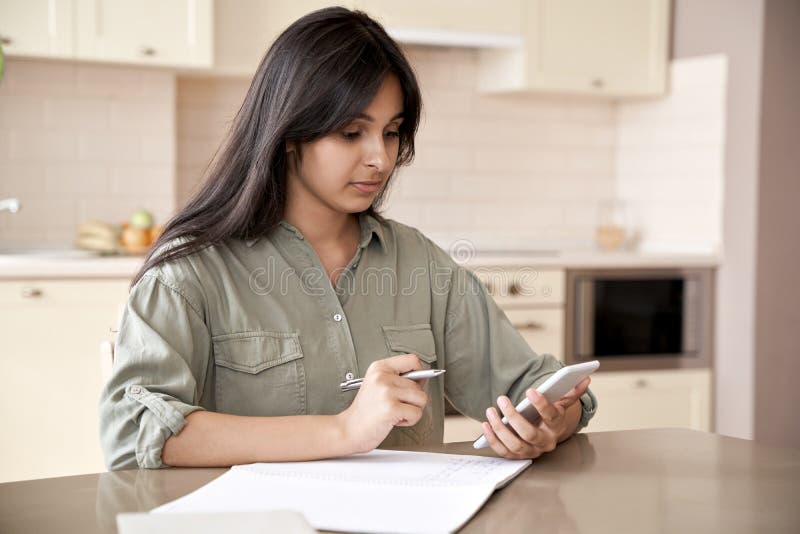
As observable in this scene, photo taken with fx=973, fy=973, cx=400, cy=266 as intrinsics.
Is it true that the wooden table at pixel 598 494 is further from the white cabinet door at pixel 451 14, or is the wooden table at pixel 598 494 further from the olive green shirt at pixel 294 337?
the white cabinet door at pixel 451 14

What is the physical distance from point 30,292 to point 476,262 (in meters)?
1.50

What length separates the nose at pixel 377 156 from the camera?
155 cm

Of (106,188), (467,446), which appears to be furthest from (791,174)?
(467,446)

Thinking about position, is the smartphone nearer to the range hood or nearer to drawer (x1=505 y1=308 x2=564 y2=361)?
drawer (x1=505 y1=308 x2=564 y2=361)

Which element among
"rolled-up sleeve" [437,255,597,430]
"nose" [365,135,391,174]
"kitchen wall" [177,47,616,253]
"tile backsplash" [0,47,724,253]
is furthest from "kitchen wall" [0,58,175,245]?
"nose" [365,135,391,174]

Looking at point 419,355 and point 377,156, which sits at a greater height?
point 377,156

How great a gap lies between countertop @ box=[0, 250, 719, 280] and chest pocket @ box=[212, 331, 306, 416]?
159 cm

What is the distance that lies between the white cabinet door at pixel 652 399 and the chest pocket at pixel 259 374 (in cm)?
233

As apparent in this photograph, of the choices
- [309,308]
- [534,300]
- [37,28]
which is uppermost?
[37,28]

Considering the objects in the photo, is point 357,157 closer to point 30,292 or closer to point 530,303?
point 30,292

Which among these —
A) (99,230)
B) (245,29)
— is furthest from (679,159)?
(99,230)

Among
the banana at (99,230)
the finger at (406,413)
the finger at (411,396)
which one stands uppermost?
the banana at (99,230)

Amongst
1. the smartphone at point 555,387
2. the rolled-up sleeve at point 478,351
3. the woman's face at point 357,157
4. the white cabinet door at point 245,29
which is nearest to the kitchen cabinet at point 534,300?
the white cabinet door at point 245,29

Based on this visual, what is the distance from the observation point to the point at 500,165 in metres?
4.27
